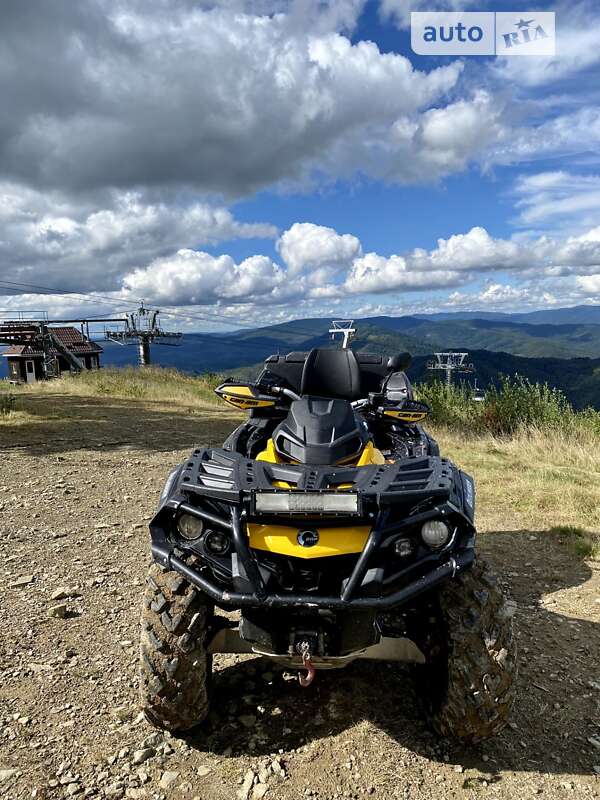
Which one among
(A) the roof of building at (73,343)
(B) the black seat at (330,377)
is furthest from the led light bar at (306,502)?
(A) the roof of building at (73,343)

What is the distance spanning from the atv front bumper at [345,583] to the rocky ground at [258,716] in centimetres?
89

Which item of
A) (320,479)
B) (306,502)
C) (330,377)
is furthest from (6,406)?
(306,502)

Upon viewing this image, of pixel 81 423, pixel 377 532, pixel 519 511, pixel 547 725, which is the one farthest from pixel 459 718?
pixel 81 423

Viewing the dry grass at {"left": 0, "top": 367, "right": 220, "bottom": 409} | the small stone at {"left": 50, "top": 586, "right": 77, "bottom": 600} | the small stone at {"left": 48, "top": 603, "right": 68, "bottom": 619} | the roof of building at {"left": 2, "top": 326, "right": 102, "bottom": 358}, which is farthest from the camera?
the roof of building at {"left": 2, "top": 326, "right": 102, "bottom": 358}

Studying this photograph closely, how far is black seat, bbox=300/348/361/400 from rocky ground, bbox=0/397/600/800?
1.71m

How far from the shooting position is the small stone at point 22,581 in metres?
4.22

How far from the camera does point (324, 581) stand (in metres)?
2.26

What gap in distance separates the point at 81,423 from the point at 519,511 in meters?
8.32

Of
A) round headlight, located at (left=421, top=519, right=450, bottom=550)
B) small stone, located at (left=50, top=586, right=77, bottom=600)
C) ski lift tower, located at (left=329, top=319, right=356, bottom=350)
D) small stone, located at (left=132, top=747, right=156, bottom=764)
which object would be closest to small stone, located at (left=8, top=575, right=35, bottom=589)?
small stone, located at (left=50, top=586, right=77, bottom=600)

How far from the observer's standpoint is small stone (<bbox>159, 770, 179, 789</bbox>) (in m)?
2.41

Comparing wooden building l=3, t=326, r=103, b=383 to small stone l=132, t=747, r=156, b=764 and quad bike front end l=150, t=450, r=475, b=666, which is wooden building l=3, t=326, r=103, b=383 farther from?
quad bike front end l=150, t=450, r=475, b=666

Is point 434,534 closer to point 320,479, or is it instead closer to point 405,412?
point 320,479

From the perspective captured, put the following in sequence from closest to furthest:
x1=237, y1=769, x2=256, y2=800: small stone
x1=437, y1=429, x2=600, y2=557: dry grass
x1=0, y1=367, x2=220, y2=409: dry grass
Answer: x1=237, y1=769, x2=256, y2=800: small stone
x1=437, y1=429, x2=600, y2=557: dry grass
x1=0, y1=367, x2=220, y2=409: dry grass

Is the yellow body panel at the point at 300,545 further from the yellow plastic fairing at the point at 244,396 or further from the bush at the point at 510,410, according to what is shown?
the bush at the point at 510,410
